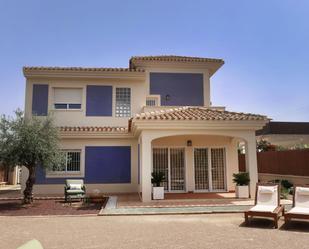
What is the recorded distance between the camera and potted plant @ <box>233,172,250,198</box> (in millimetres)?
15242

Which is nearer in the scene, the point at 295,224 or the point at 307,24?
the point at 295,224

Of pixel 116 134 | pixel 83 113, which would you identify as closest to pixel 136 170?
pixel 116 134

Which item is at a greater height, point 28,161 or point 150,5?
point 150,5

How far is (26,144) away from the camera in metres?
14.1

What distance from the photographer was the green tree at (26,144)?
14062 mm

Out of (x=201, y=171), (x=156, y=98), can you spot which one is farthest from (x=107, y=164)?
(x=156, y=98)

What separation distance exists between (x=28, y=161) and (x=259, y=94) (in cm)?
1819

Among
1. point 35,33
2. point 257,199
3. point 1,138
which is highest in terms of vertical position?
point 35,33

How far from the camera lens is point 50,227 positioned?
9.79 meters

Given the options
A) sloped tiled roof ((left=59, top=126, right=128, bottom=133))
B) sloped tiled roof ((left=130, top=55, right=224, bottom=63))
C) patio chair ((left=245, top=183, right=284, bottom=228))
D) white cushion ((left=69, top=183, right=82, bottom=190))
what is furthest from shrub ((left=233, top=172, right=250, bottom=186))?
sloped tiled roof ((left=130, top=55, right=224, bottom=63))

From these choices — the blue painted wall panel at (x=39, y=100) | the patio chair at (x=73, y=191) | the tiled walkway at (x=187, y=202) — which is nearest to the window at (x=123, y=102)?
the blue painted wall panel at (x=39, y=100)

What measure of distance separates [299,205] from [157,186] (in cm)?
702

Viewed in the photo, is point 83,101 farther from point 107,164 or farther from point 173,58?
point 173,58

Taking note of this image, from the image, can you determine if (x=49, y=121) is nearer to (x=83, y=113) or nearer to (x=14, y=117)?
(x=14, y=117)
